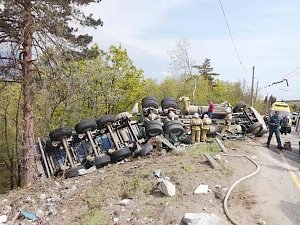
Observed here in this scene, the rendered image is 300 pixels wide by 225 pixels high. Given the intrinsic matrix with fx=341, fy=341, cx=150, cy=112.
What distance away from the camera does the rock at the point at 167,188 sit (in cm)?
725

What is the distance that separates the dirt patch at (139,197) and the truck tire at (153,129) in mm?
2844

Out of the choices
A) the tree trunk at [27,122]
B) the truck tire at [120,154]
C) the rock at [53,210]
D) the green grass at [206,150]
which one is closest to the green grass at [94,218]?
the rock at [53,210]

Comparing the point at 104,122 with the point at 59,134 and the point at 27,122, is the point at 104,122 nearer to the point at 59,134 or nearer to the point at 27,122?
the point at 59,134

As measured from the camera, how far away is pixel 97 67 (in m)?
29.7

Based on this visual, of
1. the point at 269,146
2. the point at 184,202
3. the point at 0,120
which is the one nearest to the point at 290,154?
the point at 269,146

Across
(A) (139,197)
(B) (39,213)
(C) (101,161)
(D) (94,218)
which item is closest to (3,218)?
(B) (39,213)

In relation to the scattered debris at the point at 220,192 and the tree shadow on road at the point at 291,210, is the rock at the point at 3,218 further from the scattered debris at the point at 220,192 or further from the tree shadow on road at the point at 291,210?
the tree shadow on road at the point at 291,210

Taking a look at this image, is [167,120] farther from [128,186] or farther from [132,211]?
[132,211]

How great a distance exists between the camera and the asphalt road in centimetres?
625

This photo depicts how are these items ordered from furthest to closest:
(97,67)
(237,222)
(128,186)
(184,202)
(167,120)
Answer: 1. (97,67)
2. (167,120)
3. (128,186)
4. (184,202)
5. (237,222)

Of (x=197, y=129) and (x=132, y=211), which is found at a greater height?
(x=197, y=129)

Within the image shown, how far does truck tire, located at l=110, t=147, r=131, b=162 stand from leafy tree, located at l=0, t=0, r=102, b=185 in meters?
2.86

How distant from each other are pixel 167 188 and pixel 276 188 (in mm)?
2599

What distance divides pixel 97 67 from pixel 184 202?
24.1 metres
